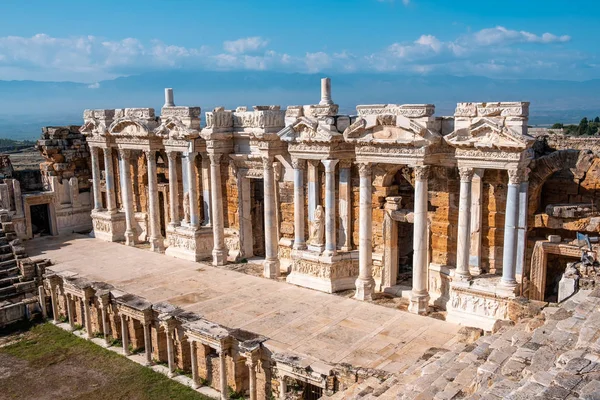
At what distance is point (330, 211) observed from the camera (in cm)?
1744

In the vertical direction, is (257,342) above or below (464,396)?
below

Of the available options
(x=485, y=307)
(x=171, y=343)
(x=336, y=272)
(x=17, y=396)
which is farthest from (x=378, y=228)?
(x=17, y=396)

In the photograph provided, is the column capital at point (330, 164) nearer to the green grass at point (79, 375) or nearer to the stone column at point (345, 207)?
the stone column at point (345, 207)

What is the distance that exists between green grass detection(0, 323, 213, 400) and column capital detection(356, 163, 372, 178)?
24.4ft

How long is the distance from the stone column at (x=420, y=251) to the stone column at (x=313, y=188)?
13.0ft

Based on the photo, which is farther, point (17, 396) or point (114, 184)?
point (114, 184)

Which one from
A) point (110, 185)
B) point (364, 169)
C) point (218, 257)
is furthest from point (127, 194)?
point (364, 169)

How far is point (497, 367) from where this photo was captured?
8414 mm

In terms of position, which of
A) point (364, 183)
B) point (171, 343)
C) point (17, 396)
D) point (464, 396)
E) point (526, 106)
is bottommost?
point (17, 396)

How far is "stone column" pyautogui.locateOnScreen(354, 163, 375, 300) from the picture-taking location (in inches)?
639

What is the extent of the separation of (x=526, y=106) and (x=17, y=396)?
47.5ft

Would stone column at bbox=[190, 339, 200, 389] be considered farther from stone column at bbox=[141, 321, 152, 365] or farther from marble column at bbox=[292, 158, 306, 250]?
marble column at bbox=[292, 158, 306, 250]

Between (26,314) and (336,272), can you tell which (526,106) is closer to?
(336,272)

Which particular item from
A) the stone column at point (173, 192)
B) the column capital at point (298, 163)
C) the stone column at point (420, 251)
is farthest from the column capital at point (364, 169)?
the stone column at point (173, 192)
